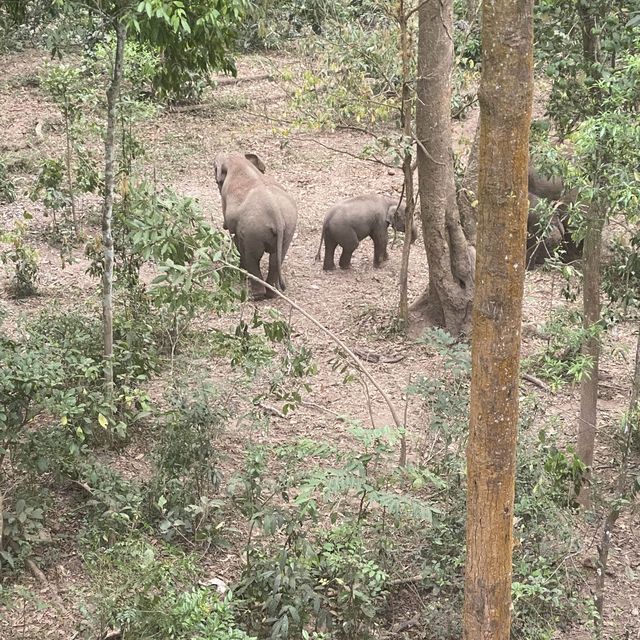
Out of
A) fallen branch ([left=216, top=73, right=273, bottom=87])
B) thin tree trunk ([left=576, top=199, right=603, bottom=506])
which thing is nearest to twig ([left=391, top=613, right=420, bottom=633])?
thin tree trunk ([left=576, top=199, right=603, bottom=506])

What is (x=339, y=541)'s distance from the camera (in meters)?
6.45

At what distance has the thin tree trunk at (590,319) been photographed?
6.81 m

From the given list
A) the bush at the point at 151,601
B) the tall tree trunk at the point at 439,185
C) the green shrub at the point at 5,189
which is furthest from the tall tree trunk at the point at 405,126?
the green shrub at the point at 5,189

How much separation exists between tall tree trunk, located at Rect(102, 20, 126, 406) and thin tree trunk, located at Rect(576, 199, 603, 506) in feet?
10.8

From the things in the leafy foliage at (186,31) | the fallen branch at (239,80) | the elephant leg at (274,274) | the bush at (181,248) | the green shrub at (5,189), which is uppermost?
the leafy foliage at (186,31)

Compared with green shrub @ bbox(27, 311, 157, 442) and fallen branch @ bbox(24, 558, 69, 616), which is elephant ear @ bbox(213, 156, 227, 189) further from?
fallen branch @ bbox(24, 558, 69, 616)

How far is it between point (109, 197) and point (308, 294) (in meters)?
4.77

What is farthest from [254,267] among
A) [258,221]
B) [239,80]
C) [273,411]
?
[239,80]

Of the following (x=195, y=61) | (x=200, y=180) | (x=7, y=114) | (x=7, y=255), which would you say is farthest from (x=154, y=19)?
(x=7, y=114)

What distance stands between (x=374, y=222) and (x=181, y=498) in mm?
5915

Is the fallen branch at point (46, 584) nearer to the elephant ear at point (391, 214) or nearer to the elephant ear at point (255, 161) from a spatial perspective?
the elephant ear at point (391, 214)

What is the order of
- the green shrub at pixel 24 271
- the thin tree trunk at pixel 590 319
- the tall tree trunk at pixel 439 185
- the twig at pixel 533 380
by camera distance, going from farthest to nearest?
the green shrub at pixel 24 271
the tall tree trunk at pixel 439 185
the twig at pixel 533 380
the thin tree trunk at pixel 590 319

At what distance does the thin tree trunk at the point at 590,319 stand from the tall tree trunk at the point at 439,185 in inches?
116

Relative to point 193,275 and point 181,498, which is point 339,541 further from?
point 193,275
